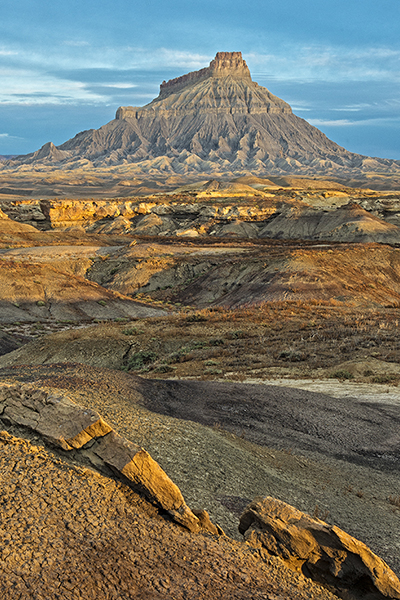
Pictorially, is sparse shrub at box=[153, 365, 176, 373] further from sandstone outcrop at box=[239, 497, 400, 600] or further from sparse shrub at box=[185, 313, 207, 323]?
sandstone outcrop at box=[239, 497, 400, 600]

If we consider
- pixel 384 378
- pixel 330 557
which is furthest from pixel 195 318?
pixel 330 557

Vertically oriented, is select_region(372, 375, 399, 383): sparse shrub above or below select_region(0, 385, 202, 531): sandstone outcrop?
below

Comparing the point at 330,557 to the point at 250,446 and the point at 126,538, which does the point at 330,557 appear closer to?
the point at 126,538

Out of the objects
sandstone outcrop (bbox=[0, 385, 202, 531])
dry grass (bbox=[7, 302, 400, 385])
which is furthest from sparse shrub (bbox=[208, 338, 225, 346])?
sandstone outcrop (bbox=[0, 385, 202, 531])

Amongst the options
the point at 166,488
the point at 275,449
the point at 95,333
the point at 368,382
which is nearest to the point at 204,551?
the point at 166,488

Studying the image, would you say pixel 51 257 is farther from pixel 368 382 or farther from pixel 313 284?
pixel 368 382
